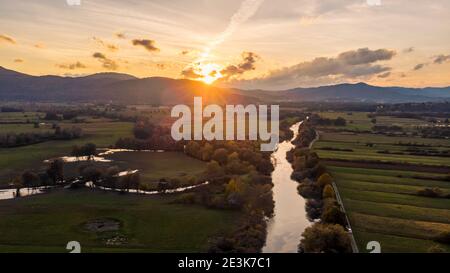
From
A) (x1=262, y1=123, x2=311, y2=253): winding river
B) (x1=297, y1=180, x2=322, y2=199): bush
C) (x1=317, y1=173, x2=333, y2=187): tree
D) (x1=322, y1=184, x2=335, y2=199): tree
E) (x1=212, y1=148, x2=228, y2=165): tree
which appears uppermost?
(x1=212, y1=148, x2=228, y2=165): tree

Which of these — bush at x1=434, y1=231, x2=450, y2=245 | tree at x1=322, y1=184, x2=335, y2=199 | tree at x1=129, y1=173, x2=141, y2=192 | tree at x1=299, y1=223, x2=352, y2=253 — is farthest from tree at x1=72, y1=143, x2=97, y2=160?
bush at x1=434, y1=231, x2=450, y2=245

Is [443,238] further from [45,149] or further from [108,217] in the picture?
[45,149]

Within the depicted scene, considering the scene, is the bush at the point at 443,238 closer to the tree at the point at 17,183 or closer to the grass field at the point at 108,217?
the grass field at the point at 108,217

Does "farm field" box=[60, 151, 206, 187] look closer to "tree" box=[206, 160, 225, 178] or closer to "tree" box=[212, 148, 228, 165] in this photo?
"tree" box=[212, 148, 228, 165]

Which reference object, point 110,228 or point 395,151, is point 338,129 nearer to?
point 395,151

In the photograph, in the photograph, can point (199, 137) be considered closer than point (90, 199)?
No

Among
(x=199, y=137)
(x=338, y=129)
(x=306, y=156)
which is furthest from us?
(x=338, y=129)

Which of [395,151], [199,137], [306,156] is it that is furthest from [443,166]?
[199,137]
